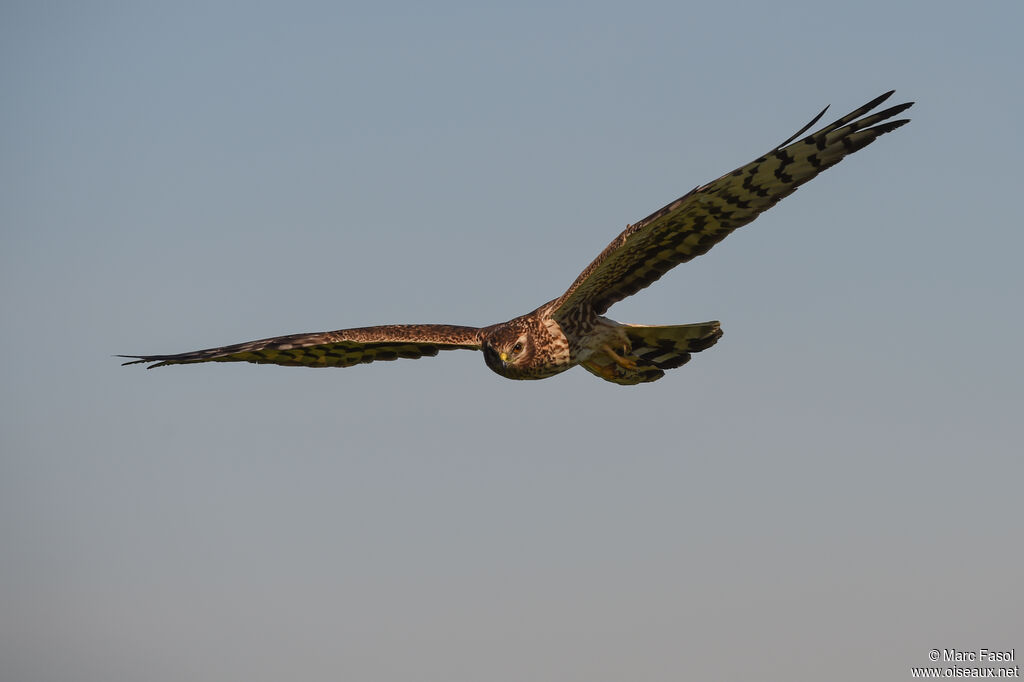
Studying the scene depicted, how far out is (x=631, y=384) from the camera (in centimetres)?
1323

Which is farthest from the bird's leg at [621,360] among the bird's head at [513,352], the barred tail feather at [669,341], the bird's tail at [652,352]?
the bird's head at [513,352]

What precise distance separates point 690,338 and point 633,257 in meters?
1.27

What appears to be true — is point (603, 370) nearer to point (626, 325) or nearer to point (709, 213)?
point (626, 325)

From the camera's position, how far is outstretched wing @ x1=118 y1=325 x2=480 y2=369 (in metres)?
13.2

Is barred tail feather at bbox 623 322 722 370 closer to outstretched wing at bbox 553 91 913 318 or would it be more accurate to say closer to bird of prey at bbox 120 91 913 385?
bird of prey at bbox 120 91 913 385

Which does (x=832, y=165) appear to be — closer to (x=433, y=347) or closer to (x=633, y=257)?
(x=633, y=257)

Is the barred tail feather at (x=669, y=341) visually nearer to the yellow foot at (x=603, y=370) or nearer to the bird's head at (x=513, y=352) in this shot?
the yellow foot at (x=603, y=370)

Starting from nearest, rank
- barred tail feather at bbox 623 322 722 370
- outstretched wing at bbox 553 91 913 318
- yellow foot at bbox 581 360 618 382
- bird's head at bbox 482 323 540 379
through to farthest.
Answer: outstretched wing at bbox 553 91 913 318
bird's head at bbox 482 323 540 379
barred tail feather at bbox 623 322 722 370
yellow foot at bbox 581 360 618 382

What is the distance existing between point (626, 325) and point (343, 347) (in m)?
3.39

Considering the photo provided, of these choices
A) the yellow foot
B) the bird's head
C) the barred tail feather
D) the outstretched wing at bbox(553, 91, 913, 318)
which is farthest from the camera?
the yellow foot

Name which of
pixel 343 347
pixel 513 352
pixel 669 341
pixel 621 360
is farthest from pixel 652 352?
pixel 343 347

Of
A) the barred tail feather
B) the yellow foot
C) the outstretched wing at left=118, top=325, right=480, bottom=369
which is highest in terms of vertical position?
the outstretched wing at left=118, top=325, right=480, bottom=369

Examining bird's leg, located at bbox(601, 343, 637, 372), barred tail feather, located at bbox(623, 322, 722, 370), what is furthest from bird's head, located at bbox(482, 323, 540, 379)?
barred tail feather, located at bbox(623, 322, 722, 370)

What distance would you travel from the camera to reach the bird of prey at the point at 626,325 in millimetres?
11320
